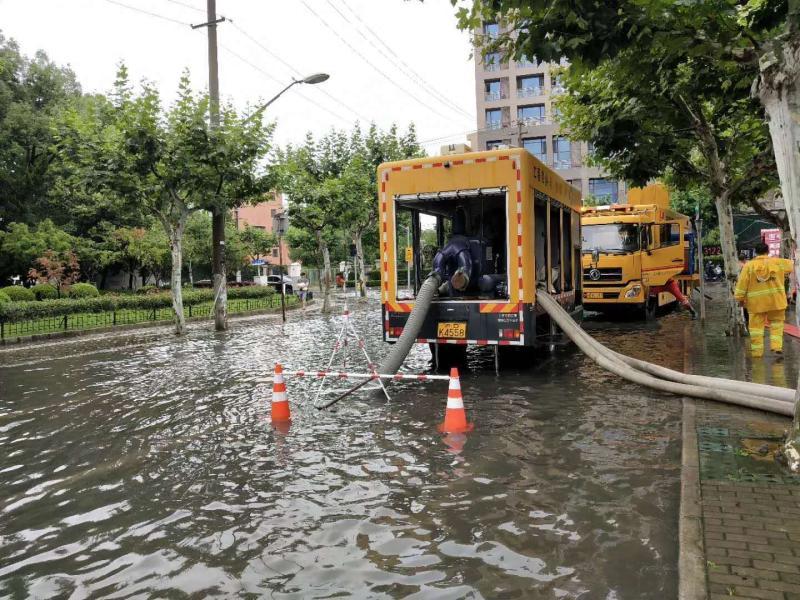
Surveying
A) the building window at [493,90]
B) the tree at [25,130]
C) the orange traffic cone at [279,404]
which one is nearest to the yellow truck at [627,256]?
the orange traffic cone at [279,404]

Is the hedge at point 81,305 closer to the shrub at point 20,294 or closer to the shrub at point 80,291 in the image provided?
the shrub at point 20,294

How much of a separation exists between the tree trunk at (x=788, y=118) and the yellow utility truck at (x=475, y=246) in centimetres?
386

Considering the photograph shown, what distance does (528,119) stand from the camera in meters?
56.9

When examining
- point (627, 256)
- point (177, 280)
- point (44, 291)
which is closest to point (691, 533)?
point (627, 256)

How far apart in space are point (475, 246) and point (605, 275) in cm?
826

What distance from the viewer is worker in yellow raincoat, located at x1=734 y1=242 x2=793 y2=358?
9.42 m

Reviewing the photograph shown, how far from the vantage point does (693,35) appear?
→ 611cm

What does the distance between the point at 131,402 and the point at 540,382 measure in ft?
18.6

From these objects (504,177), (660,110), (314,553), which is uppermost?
(660,110)

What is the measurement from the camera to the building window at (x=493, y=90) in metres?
58.0

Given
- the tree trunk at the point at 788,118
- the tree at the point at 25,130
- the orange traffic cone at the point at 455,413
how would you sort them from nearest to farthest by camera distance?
1. the tree trunk at the point at 788,118
2. the orange traffic cone at the point at 455,413
3. the tree at the point at 25,130

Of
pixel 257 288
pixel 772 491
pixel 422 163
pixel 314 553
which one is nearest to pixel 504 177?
pixel 422 163

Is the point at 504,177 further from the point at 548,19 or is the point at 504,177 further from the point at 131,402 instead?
the point at 131,402

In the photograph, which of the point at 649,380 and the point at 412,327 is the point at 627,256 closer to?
the point at 649,380
